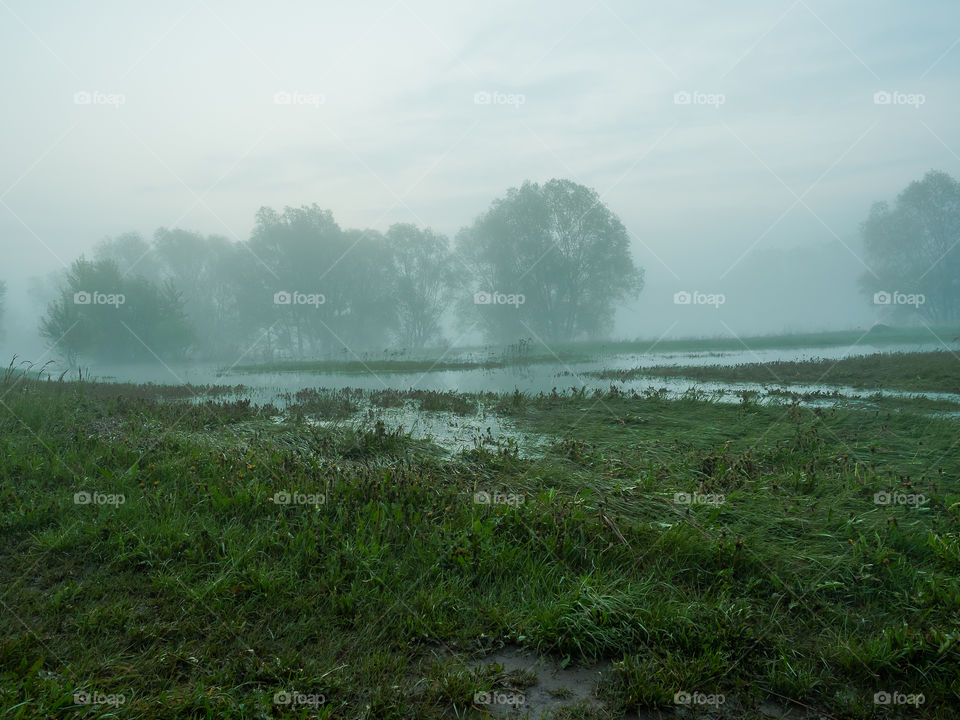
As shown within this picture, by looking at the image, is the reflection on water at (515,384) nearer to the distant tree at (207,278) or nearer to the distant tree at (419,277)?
the distant tree at (419,277)

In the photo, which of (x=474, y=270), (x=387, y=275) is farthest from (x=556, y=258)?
(x=387, y=275)

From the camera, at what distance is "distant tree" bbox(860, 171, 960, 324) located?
51844 mm

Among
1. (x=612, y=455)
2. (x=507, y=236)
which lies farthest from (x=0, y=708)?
(x=507, y=236)

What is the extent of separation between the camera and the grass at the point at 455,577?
3076mm

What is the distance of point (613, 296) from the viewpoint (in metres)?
52.5

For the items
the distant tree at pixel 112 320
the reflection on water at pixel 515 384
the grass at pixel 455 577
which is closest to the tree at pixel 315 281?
the distant tree at pixel 112 320

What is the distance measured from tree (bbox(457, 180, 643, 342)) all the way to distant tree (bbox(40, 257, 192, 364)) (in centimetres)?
2635

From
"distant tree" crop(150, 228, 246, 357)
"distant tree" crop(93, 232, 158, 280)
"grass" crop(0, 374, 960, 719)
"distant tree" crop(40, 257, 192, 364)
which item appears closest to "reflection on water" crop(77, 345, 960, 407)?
"grass" crop(0, 374, 960, 719)

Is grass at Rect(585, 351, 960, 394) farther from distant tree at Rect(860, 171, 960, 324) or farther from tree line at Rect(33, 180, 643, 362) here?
distant tree at Rect(860, 171, 960, 324)

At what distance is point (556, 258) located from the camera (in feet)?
170

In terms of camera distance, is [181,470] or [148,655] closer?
[148,655]

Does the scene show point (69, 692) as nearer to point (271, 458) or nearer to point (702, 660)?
point (702, 660)

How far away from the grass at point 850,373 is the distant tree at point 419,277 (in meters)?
37.5

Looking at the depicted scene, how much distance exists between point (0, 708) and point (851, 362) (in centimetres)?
2521
